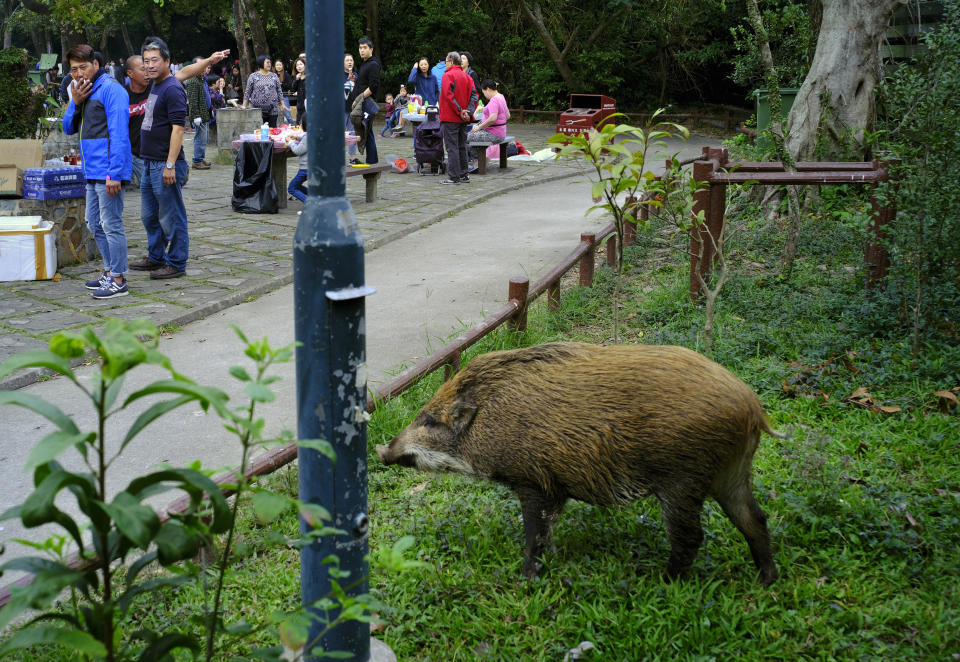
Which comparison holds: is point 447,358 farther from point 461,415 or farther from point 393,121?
point 393,121

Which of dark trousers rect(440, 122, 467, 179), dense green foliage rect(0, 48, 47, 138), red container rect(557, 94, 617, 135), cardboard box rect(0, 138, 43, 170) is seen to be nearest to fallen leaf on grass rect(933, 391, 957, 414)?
cardboard box rect(0, 138, 43, 170)

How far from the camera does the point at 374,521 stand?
4.02 m

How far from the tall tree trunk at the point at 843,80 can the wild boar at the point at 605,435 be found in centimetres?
790

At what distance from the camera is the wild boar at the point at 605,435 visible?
321 centimetres

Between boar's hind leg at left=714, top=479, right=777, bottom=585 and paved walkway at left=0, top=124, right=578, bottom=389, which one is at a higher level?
paved walkway at left=0, top=124, right=578, bottom=389

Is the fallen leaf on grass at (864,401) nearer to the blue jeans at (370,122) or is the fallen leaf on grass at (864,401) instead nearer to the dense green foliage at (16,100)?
the dense green foliage at (16,100)

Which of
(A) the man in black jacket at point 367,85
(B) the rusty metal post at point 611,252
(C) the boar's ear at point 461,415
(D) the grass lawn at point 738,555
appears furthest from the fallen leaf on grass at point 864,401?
(A) the man in black jacket at point 367,85

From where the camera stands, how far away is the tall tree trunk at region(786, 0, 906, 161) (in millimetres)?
10188

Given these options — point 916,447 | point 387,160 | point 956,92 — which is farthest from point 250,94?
point 916,447

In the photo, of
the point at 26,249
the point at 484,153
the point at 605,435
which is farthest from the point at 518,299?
the point at 484,153

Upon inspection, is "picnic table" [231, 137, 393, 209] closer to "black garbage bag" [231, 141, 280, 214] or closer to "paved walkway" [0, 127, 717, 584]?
"black garbage bag" [231, 141, 280, 214]

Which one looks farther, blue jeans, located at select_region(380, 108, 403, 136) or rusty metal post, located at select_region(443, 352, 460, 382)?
blue jeans, located at select_region(380, 108, 403, 136)

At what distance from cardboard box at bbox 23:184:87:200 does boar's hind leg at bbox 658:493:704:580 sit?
7046mm

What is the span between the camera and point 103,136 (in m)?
7.36
